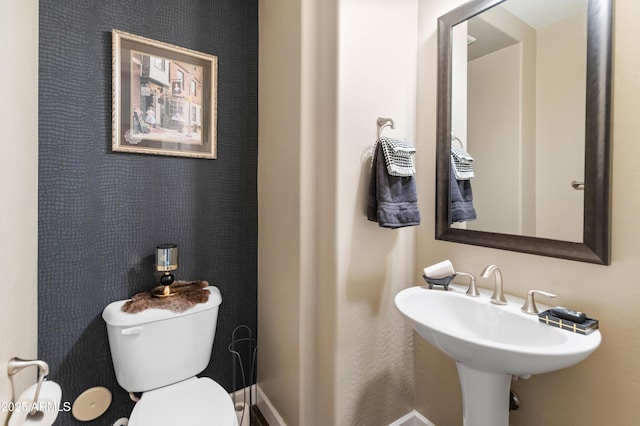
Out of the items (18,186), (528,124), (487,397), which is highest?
(528,124)

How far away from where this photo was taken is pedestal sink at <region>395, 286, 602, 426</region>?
78cm

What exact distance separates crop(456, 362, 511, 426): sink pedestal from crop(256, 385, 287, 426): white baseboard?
907mm

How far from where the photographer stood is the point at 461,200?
1.34 m

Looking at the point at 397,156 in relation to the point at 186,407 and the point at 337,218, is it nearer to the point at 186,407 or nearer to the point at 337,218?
the point at 337,218

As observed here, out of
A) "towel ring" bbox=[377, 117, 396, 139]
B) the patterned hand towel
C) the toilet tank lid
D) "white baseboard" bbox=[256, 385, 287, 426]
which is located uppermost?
"towel ring" bbox=[377, 117, 396, 139]

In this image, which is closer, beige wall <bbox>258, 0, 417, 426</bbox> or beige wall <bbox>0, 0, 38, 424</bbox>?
beige wall <bbox>0, 0, 38, 424</bbox>

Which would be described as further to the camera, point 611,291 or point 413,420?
point 413,420

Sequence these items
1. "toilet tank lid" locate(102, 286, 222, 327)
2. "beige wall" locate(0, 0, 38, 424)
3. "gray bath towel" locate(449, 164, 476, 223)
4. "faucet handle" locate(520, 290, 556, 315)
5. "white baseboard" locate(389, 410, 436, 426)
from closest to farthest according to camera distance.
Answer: "beige wall" locate(0, 0, 38, 424) < "faucet handle" locate(520, 290, 556, 315) < "toilet tank lid" locate(102, 286, 222, 327) < "gray bath towel" locate(449, 164, 476, 223) < "white baseboard" locate(389, 410, 436, 426)

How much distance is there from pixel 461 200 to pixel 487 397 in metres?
0.77

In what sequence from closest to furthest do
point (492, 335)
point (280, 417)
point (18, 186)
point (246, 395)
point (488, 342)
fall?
point (488, 342), point (18, 186), point (492, 335), point (280, 417), point (246, 395)

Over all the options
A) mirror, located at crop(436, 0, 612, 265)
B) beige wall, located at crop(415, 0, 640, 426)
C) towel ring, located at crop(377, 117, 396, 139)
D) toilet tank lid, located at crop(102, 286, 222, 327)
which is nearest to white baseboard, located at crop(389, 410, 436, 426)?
beige wall, located at crop(415, 0, 640, 426)

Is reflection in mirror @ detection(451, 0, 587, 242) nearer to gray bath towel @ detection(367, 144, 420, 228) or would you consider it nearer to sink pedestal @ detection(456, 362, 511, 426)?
gray bath towel @ detection(367, 144, 420, 228)

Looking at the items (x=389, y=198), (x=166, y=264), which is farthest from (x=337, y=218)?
(x=166, y=264)

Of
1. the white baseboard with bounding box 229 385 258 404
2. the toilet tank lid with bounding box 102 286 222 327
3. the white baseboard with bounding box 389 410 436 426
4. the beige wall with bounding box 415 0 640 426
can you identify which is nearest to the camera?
the beige wall with bounding box 415 0 640 426
